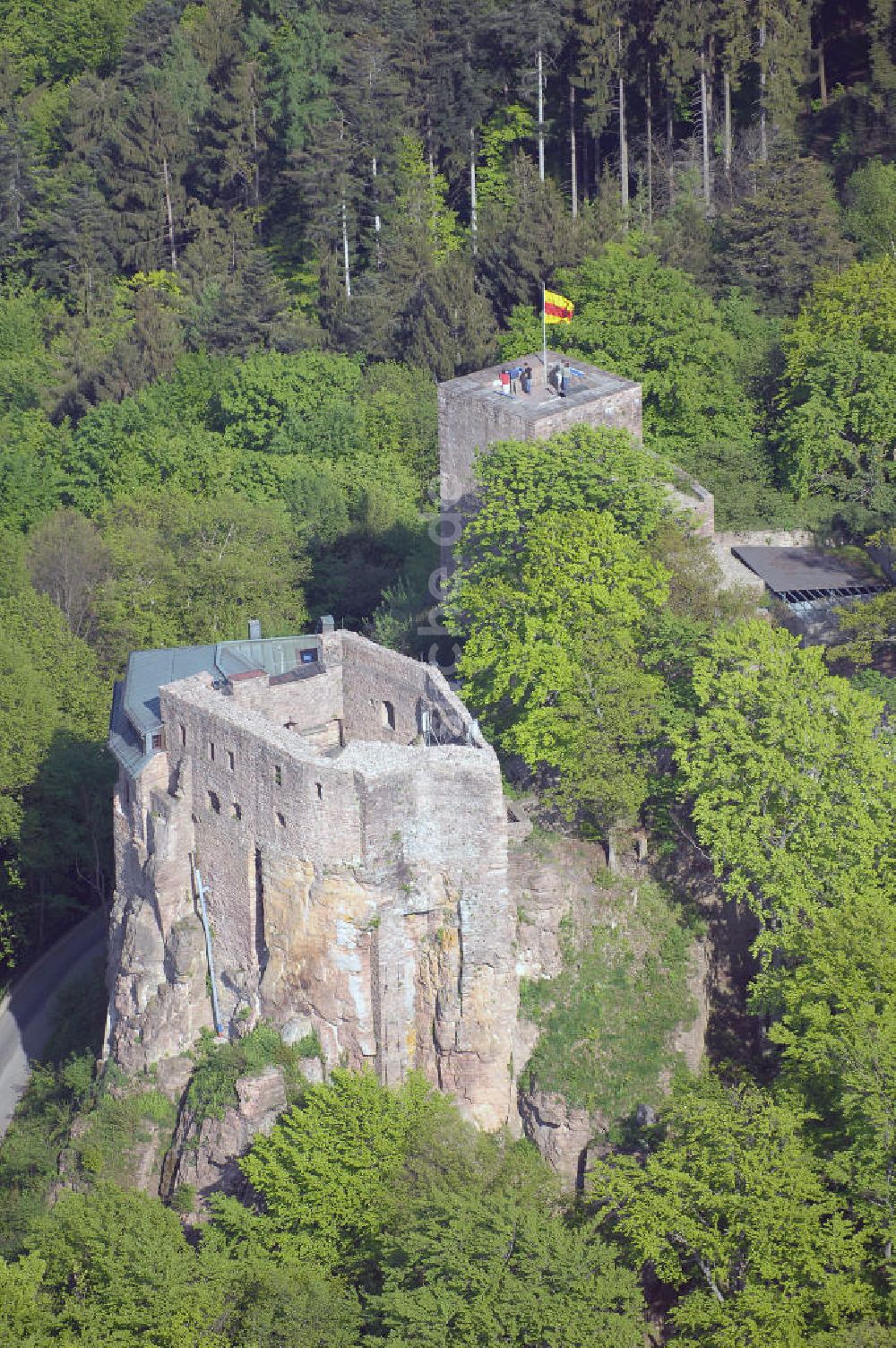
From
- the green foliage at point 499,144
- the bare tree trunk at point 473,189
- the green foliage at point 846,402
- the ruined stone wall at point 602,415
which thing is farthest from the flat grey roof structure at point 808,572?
the green foliage at point 499,144

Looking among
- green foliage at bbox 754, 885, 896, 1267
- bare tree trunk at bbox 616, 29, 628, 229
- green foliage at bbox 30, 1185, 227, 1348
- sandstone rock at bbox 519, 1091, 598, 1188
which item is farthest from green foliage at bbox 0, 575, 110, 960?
bare tree trunk at bbox 616, 29, 628, 229

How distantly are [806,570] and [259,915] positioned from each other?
21.7 meters

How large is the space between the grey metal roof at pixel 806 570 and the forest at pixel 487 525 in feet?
3.93

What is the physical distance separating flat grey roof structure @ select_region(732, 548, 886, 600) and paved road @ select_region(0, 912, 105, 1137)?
76.0ft

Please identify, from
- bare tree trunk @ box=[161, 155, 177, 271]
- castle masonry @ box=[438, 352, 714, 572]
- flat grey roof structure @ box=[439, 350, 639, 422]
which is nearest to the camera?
castle masonry @ box=[438, 352, 714, 572]

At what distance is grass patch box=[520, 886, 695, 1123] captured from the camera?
51.8 meters

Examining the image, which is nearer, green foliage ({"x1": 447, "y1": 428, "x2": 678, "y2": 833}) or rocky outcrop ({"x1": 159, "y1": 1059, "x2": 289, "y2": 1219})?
rocky outcrop ({"x1": 159, "y1": 1059, "x2": 289, "y2": 1219})

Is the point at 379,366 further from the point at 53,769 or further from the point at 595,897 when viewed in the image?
the point at 595,897

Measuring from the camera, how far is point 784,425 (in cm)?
7331

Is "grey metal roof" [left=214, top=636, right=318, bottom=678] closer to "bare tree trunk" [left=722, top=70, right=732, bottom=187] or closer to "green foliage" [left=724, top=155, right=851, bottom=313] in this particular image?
"green foliage" [left=724, top=155, right=851, bottom=313]

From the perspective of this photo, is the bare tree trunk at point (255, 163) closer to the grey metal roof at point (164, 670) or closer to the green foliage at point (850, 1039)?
the grey metal roof at point (164, 670)

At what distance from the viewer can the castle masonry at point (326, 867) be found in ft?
163

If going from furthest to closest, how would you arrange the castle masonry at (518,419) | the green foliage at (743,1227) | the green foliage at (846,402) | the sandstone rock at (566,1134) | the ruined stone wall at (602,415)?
1. the green foliage at (846,402)
2. the castle masonry at (518,419)
3. the ruined stone wall at (602,415)
4. the sandstone rock at (566,1134)
5. the green foliage at (743,1227)

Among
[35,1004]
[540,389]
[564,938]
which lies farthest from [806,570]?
[35,1004]
